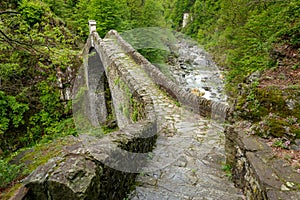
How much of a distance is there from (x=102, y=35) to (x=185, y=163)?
37.6 feet

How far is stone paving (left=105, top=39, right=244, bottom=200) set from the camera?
8.94 ft

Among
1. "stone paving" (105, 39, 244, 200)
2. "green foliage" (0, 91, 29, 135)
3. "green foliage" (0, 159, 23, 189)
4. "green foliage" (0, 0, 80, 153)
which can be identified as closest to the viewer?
"stone paving" (105, 39, 244, 200)

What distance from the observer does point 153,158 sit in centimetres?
350

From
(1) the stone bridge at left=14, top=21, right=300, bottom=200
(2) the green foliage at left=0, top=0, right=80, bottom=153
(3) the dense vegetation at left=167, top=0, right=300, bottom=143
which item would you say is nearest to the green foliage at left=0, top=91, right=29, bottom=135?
(2) the green foliage at left=0, top=0, right=80, bottom=153

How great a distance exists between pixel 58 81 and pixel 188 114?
855 cm

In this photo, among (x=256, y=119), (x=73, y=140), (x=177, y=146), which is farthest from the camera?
(x=73, y=140)

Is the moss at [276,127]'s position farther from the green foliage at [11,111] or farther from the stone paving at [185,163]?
the green foliage at [11,111]

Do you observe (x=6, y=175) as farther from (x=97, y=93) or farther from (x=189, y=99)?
(x=97, y=93)

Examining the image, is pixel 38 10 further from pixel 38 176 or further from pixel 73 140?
pixel 38 176

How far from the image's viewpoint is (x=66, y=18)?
1483 centimetres

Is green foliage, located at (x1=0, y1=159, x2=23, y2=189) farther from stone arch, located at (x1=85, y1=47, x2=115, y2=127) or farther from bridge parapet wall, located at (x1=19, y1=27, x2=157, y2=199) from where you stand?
stone arch, located at (x1=85, y1=47, x2=115, y2=127)

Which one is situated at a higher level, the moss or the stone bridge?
the moss

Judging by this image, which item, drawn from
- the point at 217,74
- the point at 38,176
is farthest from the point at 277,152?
the point at 217,74

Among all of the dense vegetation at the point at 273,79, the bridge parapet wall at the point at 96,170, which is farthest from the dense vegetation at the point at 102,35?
the bridge parapet wall at the point at 96,170
